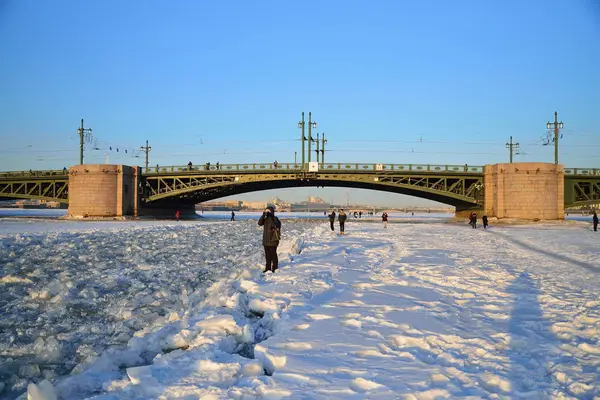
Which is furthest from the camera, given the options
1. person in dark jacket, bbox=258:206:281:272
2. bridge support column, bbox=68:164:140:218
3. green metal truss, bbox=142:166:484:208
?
bridge support column, bbox=68:164:140:218

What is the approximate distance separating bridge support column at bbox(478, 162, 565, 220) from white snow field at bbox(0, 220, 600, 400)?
40.2 m

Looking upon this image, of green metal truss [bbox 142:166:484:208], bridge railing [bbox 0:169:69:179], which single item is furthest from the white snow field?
bridge railing [bbox 0:169:69:179]

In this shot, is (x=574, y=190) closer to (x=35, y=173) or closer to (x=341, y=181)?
(x=341, y=181)

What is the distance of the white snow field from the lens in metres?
3.77

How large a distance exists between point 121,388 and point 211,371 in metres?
0.80

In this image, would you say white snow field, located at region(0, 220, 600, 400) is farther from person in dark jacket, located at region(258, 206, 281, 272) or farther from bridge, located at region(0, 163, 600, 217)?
bridge, located at region(0, 163, 600, 217)

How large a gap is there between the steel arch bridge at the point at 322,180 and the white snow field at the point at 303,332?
4104cm

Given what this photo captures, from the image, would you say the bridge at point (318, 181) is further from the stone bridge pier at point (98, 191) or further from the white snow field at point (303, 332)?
the white snow field at point (303, 332)

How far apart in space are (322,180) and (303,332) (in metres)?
48.0

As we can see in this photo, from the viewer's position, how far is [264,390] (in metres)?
3.55

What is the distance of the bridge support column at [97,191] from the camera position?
5278cm

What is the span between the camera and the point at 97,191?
52.8 m

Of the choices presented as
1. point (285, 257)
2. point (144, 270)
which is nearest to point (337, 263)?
point (285, 257)

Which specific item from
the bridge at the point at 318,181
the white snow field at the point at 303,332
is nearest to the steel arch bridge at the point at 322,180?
the bridge at the point at 318,181
